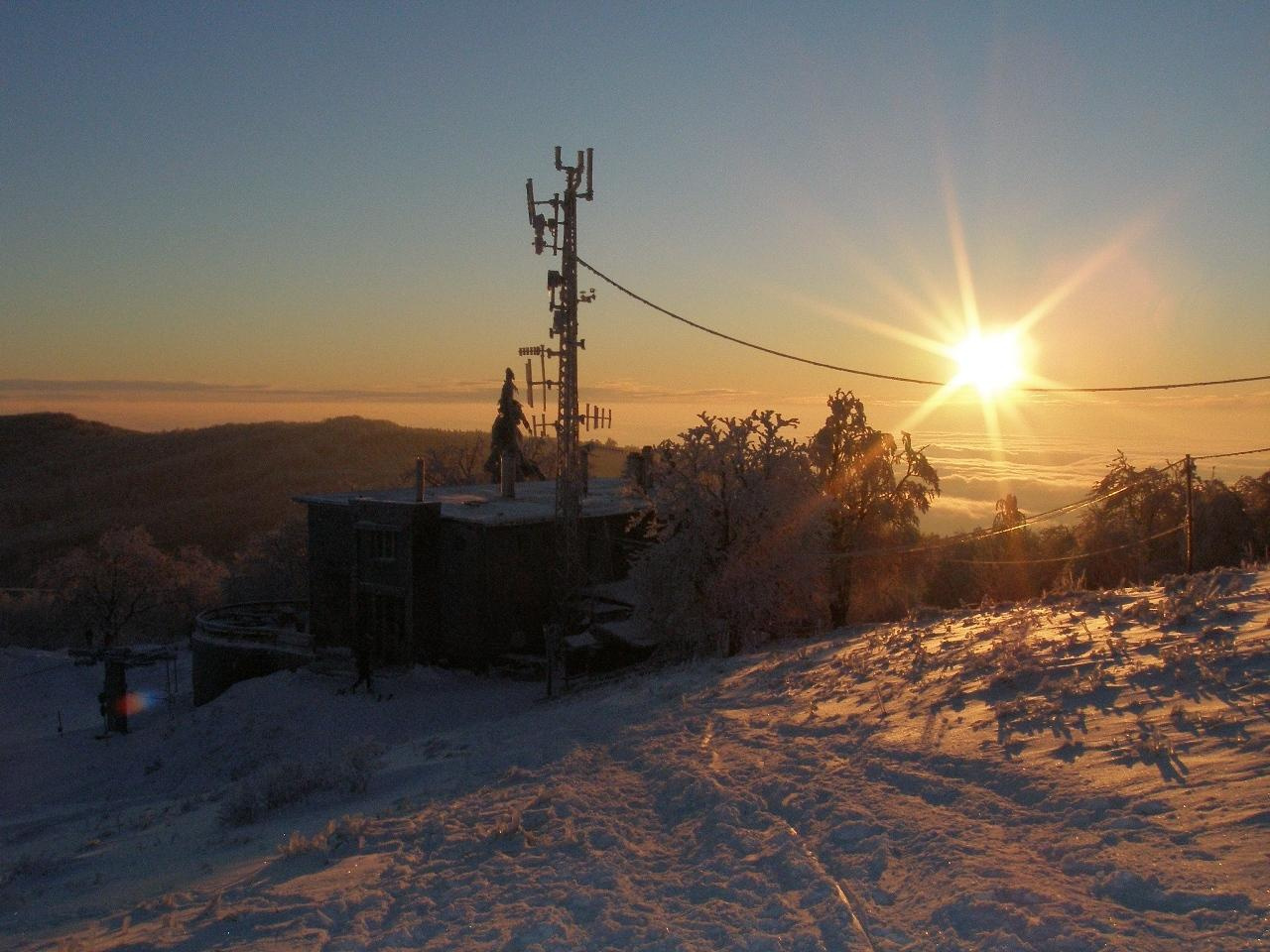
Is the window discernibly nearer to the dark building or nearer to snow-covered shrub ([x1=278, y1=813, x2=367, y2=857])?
the dark building

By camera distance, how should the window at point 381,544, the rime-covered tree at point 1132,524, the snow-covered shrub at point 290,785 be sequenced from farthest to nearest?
the rime-covered tree at point 1132,524 → the window at point 381,544 → the snow-covered shrub at point 290,785

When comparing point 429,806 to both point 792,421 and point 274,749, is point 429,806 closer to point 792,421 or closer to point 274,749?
point 274,749

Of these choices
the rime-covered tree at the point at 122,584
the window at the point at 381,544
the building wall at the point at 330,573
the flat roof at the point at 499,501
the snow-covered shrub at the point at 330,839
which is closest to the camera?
the snow-covered shrub at the point at 330,839

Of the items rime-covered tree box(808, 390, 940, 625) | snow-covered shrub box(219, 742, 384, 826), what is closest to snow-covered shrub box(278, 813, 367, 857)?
snow-covered shrub box(219, 742, 384, 826)

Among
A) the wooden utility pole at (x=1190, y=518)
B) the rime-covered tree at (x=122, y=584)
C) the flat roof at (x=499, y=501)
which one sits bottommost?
the rime-covered tree at (x=122, y=584)

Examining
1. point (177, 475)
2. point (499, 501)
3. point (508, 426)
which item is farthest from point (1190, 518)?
point (177, 475)

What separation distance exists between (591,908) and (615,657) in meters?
21.3

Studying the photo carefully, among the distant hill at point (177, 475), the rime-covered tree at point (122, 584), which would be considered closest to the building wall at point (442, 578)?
the rime-covered tree at point (122, 584)

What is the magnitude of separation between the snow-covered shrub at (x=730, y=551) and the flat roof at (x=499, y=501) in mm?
5619

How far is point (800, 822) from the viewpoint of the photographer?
7750 mm

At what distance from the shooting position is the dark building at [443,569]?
2842 cm

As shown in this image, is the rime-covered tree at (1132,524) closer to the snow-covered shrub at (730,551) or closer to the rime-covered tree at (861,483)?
the rime-covered tree at (861,483)

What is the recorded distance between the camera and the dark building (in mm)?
28422

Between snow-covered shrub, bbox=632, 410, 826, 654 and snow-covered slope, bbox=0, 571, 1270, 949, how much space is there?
8695 millimetres
